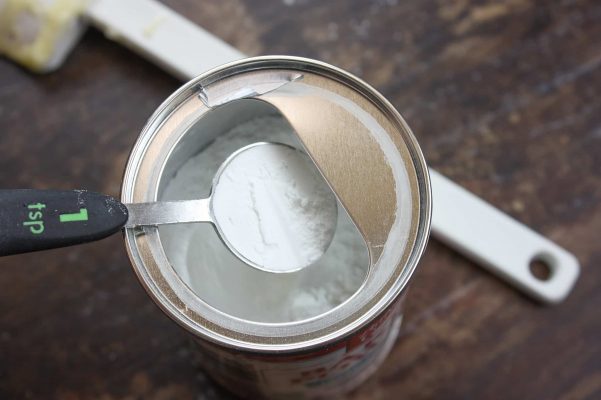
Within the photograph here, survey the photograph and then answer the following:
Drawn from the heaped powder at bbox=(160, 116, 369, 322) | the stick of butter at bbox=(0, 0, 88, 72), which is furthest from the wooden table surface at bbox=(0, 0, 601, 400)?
the heaped powder at bbox=(160, 116, 369, 322)

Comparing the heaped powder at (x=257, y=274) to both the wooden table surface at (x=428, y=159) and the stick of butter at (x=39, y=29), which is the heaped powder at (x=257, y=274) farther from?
the stick of butter at (x=39, y=29)

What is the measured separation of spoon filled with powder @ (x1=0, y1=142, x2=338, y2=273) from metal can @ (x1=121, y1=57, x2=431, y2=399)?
0.10 ft

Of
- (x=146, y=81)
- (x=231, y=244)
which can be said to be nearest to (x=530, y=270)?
(x=231, y=244)

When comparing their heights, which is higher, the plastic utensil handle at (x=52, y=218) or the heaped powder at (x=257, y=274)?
the plastic utensil handle at (x=52, y=218)

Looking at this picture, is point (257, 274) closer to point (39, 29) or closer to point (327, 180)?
point (327, 180)

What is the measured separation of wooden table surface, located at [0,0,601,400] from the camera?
0.72m

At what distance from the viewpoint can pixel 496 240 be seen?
72cm

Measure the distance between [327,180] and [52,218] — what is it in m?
0.20

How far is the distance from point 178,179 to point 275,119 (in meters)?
0.10

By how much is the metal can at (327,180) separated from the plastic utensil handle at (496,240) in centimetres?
23

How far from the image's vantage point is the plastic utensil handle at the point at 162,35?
0.74 metres

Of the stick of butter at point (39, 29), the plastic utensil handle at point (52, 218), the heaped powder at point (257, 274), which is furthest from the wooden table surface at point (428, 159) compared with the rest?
the plastic utensil handle at point (52, 218)

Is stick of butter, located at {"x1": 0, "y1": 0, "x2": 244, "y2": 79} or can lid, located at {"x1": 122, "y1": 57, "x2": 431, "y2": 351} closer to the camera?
can lid, located at {"x1": 122, "y1": 57, "x2": 431, "y2": 351}

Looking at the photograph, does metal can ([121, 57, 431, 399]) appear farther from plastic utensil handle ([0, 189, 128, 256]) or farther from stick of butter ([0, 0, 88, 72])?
stick of butter ([0, 0, 88, 72])
